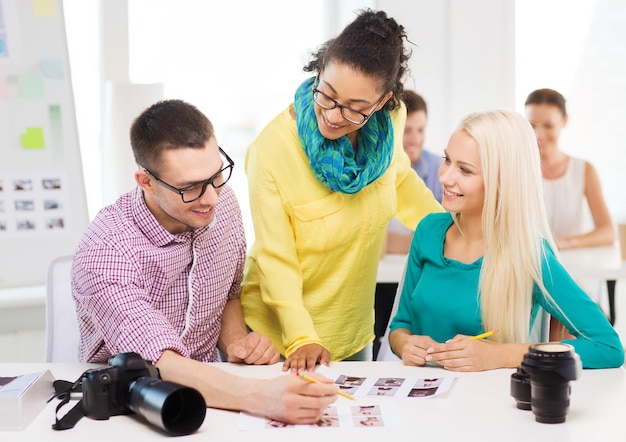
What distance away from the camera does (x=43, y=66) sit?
3.86 meters

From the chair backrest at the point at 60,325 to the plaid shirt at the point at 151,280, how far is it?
0.19 m

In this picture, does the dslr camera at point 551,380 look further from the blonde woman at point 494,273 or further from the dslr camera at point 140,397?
the dslr camera at point 140,397

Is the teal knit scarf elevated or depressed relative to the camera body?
elevated

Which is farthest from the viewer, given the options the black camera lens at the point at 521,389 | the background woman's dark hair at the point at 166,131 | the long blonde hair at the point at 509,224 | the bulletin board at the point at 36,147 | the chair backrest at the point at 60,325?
the bulletin board at the point at 36,147

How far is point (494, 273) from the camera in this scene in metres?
2.16

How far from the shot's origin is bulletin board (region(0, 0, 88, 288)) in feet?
12.5

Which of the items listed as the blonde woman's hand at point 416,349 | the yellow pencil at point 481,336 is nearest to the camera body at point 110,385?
the blonde woman's hand at point 416,349

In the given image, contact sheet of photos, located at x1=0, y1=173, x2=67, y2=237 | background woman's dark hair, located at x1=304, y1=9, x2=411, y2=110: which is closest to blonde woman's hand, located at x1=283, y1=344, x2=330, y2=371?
background woman's dark hair, located at x1=304, y1=9, x2=411, y2=110

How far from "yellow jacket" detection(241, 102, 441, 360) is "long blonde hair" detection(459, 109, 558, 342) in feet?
1.04

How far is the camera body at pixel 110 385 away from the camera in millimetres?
1802

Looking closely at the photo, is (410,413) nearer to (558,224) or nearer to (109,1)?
(558,224)

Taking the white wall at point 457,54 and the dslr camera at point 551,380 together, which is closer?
the dslr camera at point 551,380

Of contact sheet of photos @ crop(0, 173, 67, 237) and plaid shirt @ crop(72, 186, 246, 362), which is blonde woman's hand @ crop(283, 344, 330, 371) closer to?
plaid shirt @ crop(72, 186, 246, 362)

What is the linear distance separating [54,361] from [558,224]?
2.47 m
